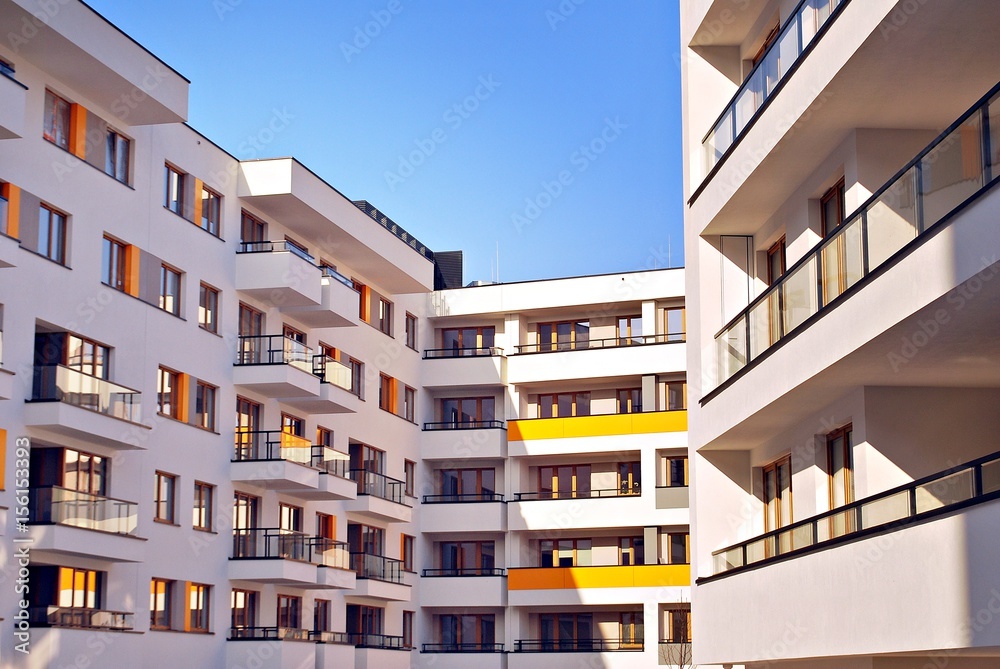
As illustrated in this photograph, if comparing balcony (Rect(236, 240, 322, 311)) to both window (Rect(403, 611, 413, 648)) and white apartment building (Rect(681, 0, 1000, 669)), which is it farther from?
white apartment building (Rect(681, 0, 1000, 669))

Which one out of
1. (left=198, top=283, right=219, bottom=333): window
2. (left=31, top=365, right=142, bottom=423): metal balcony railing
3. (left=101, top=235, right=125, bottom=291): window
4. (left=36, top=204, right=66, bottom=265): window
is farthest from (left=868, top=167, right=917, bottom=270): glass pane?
(left=198, top=283, right=219, bottom=333): window

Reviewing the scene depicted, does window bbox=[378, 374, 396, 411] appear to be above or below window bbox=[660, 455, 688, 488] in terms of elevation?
above

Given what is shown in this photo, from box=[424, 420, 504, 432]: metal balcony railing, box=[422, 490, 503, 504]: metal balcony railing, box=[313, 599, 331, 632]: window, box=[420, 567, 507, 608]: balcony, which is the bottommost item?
box=[313, 599, 331, 632]: window

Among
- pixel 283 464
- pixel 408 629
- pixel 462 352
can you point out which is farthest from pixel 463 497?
pixel 283 464

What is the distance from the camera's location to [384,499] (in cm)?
4472

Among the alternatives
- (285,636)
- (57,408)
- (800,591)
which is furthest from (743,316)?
(285,636)

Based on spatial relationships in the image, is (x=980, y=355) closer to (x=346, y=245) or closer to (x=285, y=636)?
(x=285, y=636)

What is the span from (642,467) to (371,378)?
32.2 feet

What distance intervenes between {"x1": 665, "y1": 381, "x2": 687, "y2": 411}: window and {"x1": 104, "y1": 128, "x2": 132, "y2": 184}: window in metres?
22.4

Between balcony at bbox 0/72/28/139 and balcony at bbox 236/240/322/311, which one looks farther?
balcony at bbox 236/240/322/311

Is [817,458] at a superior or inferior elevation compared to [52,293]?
inferior

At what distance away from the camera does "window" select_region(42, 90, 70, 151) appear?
29.3m

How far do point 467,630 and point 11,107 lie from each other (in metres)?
29.1

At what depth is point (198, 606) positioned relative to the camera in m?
34.3
